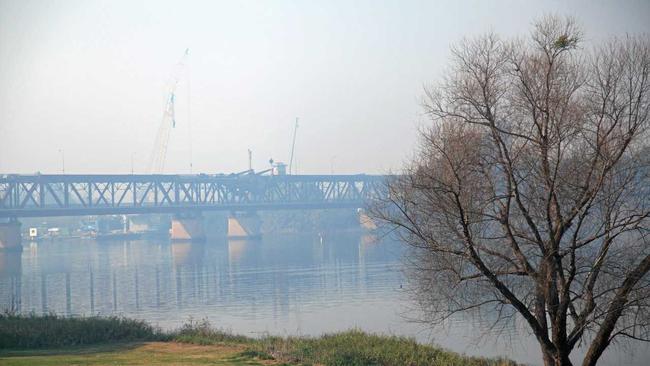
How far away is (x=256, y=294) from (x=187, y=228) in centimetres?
9230

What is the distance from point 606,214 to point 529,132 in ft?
8.29

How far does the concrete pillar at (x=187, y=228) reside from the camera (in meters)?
140

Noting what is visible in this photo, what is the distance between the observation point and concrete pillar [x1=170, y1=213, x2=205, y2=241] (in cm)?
14012

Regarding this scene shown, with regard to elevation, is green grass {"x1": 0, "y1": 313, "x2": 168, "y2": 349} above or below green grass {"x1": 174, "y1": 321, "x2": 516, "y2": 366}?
above

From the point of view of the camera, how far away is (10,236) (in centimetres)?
11900

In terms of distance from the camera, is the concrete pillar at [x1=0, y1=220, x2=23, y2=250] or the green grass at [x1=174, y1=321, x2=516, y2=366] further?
the concrete pillar at [x1=0, y1=220, x2=23, y2=250]

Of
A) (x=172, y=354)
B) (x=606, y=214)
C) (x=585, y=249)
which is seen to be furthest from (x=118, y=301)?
(x=606, y=214)

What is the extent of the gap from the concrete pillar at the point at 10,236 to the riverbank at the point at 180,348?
9738 centimetres

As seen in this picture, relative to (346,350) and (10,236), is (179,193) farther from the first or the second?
(346,350)

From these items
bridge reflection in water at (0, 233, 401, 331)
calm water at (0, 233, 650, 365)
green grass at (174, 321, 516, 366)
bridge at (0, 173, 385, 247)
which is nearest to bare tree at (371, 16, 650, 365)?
green grass at (174, 321, 516, 366)

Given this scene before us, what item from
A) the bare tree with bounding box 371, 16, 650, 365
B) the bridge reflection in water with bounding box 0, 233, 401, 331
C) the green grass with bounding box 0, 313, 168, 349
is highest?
the bare tree with bounding box 371, 16, 650, 365

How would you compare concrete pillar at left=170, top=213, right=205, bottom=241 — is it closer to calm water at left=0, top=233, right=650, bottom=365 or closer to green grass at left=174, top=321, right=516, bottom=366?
calm water at left=0, top=233, right=650, bottom=365

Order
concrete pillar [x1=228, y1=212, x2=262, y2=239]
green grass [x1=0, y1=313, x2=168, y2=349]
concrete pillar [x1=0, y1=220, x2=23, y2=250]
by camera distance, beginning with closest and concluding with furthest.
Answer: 1. green grass [x1=0, y1=313, x2=168, y2=349]
2. concrete pillar [x1=0, y1=220, x2=23, y2=250]
3. concrete pillar [x1=228, y1=212, x2=262, y2=239]

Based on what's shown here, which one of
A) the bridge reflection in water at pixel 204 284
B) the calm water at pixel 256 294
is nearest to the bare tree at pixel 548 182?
the calm water at pixel 256 294
